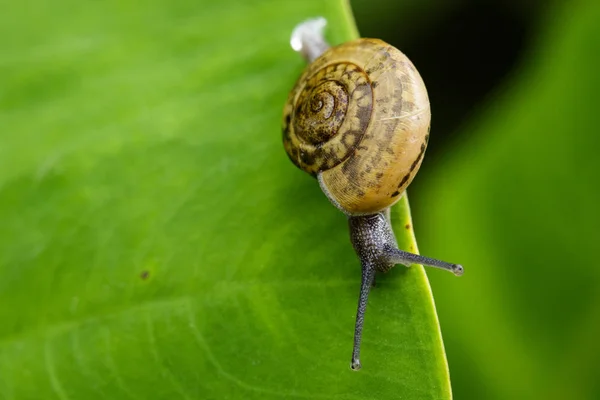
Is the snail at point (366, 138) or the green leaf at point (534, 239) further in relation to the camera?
the green leaf at point (534, 239)

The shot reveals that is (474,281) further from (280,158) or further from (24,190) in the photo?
(24,190)

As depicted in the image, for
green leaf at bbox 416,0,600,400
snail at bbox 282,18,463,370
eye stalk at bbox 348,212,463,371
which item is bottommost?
green leaf at bbox 416,0,600,400

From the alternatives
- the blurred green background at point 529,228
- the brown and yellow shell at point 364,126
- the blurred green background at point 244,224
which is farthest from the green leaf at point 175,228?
the blurred green background at point 529,228

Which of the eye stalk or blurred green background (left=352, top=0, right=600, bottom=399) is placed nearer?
the eye stalk

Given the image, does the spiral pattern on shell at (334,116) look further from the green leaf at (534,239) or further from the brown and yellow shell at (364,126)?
the green leaf at (534,239)

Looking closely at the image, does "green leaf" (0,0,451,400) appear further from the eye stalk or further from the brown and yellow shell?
the brown and yellow shell

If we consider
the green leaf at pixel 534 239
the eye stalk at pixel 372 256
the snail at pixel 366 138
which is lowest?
the green leaf at pixel 534 239

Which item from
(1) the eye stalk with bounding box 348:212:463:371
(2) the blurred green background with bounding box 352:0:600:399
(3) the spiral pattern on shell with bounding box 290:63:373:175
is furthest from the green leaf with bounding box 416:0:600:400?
(3) the spiral pattern on shell with bounding box 290:63:373:175

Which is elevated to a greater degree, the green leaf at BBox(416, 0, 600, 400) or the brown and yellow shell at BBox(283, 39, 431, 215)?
the brown and yellow shell at BBox(283, 39, 431, 215)
